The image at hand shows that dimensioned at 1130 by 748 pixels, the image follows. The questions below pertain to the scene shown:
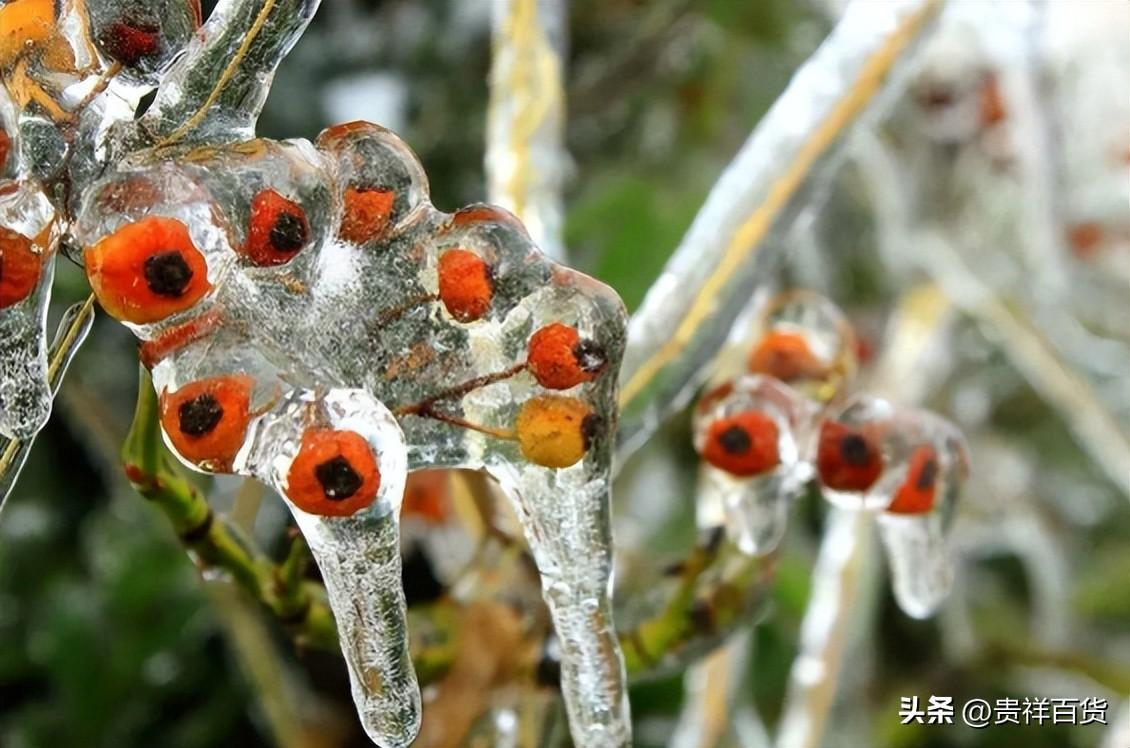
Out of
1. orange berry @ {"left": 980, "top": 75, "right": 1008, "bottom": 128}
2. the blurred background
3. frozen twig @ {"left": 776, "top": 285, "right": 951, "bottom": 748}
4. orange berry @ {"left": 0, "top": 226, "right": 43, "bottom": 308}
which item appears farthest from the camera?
orange berry @ {"left": 980, "top": 75, "right": 1008, "bottom": 128}

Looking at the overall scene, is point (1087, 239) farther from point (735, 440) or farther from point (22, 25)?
point (22, 25)

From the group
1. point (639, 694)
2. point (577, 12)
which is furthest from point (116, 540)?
point (577, 12)

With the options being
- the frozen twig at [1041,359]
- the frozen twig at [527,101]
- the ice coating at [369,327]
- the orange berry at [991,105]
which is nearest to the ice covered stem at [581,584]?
the ice coating at [369,327]

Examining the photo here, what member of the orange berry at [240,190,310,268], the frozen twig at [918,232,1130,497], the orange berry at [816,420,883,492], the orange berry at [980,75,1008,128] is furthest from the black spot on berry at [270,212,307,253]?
the orange berry at [980,75,1008,128]

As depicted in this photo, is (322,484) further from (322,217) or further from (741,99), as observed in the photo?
(741,99)

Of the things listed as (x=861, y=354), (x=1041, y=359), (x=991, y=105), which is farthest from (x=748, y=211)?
(x=991, y=105)

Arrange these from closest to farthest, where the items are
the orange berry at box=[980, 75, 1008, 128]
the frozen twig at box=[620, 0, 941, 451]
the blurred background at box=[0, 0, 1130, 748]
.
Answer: the frozen twig at box=[620, 0, 941, 451], the blurred background at box=[0, 0, 1130, 748], the orange berry at box=[980, 75, 1008, 128]

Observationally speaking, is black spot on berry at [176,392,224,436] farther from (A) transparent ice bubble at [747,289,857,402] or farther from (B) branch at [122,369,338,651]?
(A) transparent ice bubble at [747,289,857,402]
